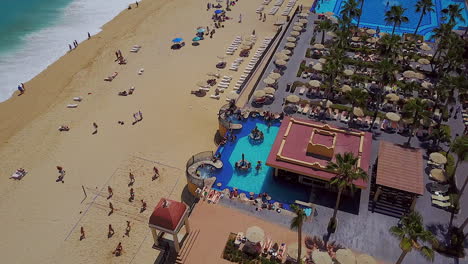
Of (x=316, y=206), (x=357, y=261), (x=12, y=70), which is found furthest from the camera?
(x=12, y=70)

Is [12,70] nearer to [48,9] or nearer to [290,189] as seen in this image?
[48,9]

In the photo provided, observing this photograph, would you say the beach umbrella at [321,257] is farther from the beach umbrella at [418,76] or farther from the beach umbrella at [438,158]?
the beach umbrella at [418,76]

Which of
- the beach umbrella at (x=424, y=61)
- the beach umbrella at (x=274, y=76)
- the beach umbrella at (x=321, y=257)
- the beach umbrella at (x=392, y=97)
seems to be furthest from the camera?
the beach umbrella at (x=424, y=61)

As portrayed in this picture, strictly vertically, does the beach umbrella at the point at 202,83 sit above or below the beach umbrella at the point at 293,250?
above

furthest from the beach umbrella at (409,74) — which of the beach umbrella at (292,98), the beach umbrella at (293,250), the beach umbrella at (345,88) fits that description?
the beach umbrella at (293,250)

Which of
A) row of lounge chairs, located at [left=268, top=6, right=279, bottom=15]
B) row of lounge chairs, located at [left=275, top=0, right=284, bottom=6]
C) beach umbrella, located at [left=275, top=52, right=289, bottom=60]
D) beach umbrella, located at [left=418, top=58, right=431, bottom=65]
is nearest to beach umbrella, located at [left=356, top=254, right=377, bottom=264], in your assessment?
beach umbrella, located at [left=275, top=52, right=289, bottom=60]

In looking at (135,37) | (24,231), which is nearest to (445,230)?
(24,231)

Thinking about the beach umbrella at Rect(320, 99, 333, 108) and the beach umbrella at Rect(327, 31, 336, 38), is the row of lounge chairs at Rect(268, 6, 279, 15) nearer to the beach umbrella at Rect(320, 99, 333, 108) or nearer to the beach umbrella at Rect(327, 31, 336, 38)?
the beach umbrella at Rect(327, 31, 336, 38)
